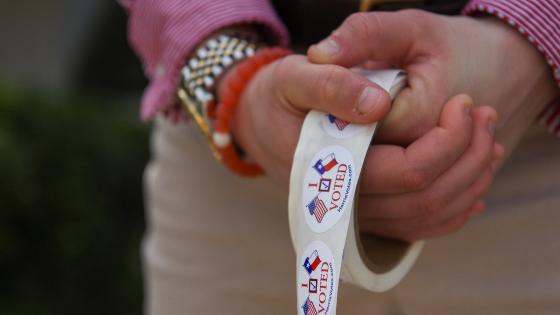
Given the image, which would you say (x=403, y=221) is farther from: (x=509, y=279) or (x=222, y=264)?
(x=222, y=264)

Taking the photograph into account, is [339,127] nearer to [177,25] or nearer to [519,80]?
[519,80]

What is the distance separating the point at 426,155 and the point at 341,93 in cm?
11

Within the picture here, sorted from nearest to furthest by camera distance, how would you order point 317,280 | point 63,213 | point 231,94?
1. point 317,280
2. point 231,94
3. point 63,213

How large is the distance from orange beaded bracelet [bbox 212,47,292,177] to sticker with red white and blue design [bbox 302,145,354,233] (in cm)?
20

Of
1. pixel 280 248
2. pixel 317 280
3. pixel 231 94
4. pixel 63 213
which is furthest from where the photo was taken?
pixel 63 213

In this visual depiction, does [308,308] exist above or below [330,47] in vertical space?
below

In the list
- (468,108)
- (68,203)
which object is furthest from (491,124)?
(68,203)

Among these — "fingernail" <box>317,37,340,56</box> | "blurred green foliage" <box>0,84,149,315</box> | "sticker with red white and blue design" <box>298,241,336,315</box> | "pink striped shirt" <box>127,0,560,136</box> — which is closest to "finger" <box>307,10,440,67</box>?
"fingernail" <box>317,37,340,56</box>

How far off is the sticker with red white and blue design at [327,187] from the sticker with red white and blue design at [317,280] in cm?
2

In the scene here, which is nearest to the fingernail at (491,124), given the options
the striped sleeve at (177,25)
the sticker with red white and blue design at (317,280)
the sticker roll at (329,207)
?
the sticker roll at (329,207)

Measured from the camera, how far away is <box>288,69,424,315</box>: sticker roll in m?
0.47

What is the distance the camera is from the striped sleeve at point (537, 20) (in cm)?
54

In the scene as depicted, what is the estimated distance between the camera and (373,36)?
51cm

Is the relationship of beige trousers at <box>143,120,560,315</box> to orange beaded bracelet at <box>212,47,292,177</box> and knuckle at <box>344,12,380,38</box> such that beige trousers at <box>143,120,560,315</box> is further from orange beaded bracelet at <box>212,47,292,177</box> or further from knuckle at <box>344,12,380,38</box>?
knuckle at <box>344,12,380,38</box>
